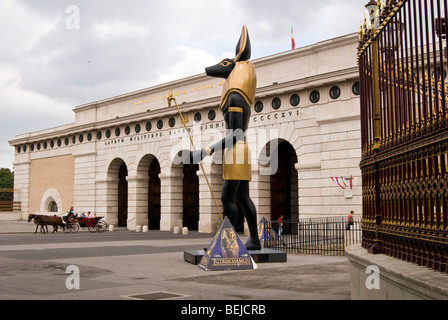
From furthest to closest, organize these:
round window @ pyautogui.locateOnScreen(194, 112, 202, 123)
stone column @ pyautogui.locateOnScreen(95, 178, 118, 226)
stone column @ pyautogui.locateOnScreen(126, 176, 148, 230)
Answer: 1. stone column @ pyautogui.locateOnScreen(95, 178, 118, 226)
2. stone column @ pyautogui.locateOnScreen(126, 176, 148, 230)
3. round window @ pyautogui.locateOnScreen(194, 112, 202, 123)

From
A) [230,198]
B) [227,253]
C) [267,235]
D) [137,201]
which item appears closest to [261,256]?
[227,253]

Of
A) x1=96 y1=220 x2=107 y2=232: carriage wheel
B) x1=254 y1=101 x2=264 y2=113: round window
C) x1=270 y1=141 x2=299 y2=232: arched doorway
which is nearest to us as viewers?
x1=254 y1=101 x2=264 y2=113: round window

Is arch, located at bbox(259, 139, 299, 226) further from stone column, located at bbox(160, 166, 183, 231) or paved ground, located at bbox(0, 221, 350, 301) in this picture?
paved ground, located at bbox(0, 221, 350, 301)

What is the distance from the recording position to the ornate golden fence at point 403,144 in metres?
4.76

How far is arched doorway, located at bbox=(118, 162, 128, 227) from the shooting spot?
40938 millimetres

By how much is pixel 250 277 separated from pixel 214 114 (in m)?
21.8

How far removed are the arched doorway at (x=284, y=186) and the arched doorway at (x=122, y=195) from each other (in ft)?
45.2

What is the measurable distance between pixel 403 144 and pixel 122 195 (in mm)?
37047

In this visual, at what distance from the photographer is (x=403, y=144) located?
565 centimetres

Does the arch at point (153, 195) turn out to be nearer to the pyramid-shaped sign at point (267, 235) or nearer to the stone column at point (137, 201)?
the stone column at point (137, 201)

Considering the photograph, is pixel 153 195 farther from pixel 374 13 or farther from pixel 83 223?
pixel 374 13

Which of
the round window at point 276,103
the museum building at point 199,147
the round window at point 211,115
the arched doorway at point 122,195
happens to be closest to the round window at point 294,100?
the museum building at point 199,147

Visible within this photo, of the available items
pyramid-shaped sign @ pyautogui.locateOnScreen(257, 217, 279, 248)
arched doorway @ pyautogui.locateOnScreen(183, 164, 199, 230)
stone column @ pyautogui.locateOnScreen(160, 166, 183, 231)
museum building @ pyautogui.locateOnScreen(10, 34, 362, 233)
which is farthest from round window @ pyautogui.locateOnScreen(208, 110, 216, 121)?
pyramid-shaped sign @ pyautogui.locateOnScreen(257, 217, 279, 248)

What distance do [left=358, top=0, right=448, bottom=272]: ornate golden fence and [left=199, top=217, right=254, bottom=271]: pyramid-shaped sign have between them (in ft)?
16.2
